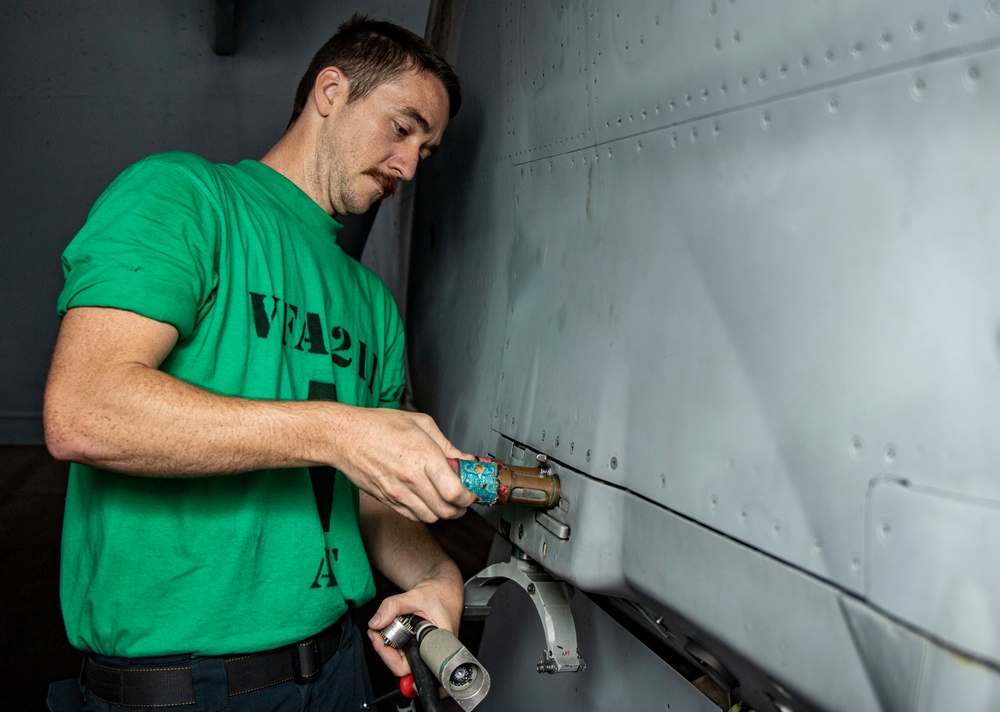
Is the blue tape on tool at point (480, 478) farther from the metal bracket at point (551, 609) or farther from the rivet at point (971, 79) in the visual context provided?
the rivet at point (971, 79)

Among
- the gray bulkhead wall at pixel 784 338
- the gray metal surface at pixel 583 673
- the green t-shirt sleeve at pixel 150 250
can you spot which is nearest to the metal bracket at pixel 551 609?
the gray bulkhead wall at pixel 784 338

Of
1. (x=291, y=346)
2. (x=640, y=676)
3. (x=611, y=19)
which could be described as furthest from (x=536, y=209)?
(x=640, y=676)

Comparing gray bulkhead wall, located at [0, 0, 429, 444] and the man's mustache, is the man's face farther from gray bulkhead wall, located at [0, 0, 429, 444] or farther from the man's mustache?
gray bulkhead wall, located at [0, 0, 429, 444]

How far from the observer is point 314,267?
5.05 ft

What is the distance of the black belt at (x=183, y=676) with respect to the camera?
1.26 m

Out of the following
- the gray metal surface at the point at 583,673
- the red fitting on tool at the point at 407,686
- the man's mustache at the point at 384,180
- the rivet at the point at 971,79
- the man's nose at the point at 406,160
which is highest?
the man's nose at the point at 406,160

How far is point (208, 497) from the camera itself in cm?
130

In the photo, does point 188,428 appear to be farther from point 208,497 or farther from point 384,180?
point 384,180

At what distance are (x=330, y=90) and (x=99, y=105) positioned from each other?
1.45m

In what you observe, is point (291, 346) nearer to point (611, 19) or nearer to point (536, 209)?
point (536, 209)

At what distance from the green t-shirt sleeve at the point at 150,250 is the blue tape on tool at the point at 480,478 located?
18.2 inches

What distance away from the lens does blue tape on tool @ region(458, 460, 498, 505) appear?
1.14 m

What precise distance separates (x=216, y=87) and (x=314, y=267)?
5.08 ft

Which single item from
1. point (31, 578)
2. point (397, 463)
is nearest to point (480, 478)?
point (397, 463)
